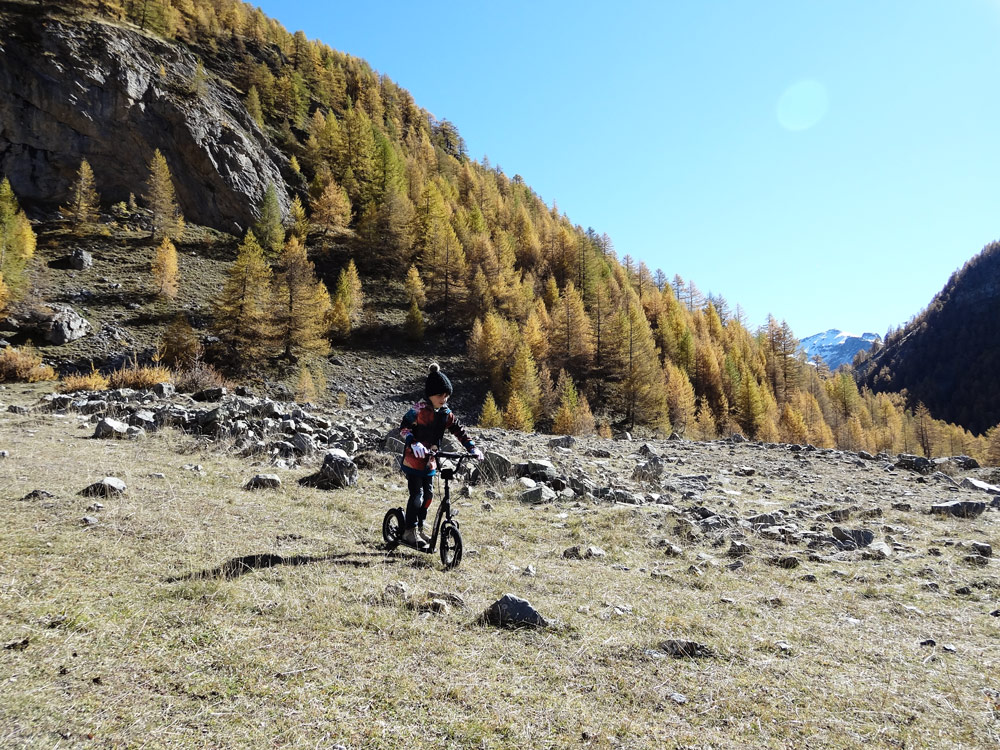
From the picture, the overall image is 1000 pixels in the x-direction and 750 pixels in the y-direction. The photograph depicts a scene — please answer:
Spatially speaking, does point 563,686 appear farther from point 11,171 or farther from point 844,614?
point 11,171

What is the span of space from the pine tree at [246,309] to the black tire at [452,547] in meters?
45.4

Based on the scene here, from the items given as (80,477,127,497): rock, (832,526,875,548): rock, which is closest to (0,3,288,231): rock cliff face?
(80,477,127,497): rock

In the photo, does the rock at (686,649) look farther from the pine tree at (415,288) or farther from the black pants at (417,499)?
the pine tree at (415,288)

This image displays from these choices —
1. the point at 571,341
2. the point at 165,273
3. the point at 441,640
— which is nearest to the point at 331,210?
the point at 165,273

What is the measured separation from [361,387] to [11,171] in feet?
178

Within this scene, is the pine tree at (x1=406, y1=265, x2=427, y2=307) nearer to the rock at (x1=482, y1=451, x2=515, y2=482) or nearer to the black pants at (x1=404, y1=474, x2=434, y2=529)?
the rock at (x1=482, y1=451, x2=515, y2=482)

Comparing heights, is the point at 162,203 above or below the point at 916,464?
above

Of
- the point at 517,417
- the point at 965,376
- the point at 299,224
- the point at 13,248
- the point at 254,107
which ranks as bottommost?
the point at 517,417

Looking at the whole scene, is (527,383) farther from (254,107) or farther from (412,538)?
(254,107)

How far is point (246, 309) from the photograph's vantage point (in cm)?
4531

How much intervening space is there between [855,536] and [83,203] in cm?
7973

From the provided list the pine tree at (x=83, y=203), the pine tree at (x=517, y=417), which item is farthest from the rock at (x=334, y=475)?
the pine tree at (x=83, y=203)

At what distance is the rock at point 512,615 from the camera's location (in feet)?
16.9

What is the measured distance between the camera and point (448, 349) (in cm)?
6059
